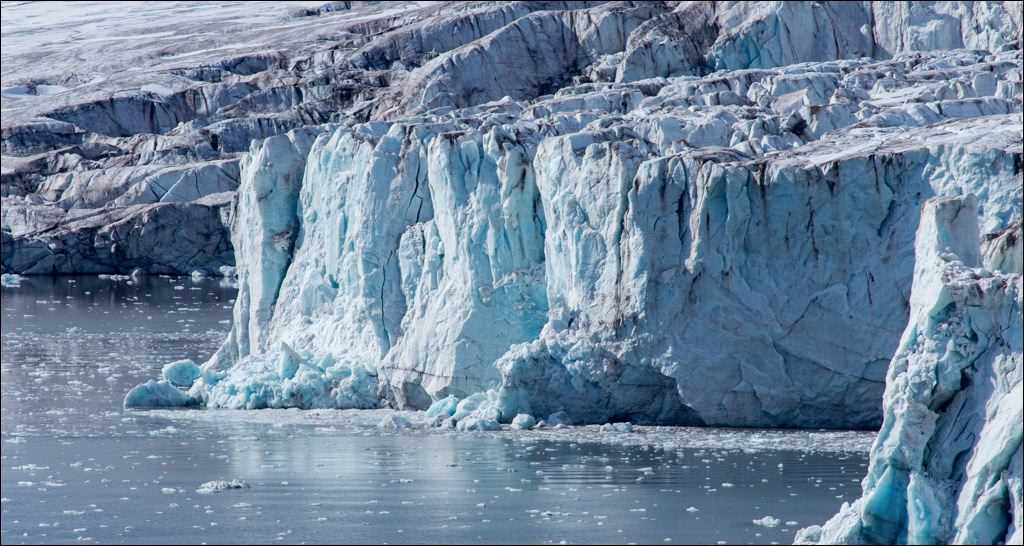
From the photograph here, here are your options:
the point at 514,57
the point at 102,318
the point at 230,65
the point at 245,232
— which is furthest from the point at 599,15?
the point at 245,232

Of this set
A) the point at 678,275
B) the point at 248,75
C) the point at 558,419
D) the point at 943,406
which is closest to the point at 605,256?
the point at 678,275

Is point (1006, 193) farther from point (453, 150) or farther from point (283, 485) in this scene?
point (283, 485)

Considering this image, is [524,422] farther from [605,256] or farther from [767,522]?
[767,522]

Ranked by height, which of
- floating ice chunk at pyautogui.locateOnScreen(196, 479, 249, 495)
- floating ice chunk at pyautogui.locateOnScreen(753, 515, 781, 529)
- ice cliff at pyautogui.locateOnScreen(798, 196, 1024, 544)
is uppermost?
ice cliff at pyautogui.locateOnScreen(798, 196, 1024, 544)

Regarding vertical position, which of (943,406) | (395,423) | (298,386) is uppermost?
(943,406)

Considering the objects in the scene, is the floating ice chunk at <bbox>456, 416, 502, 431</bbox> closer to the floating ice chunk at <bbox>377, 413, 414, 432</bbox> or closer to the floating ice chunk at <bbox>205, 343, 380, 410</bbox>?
the floating ice chunk at <bbox>377, 413, 414, 432</bbox>

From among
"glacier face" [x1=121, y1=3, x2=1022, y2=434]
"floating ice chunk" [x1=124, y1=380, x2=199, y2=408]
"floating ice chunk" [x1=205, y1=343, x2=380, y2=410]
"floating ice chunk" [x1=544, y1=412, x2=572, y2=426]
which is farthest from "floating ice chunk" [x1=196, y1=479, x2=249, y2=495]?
"floating ice chunk" [x1=124, y1=380, x2=199, y2=408]
